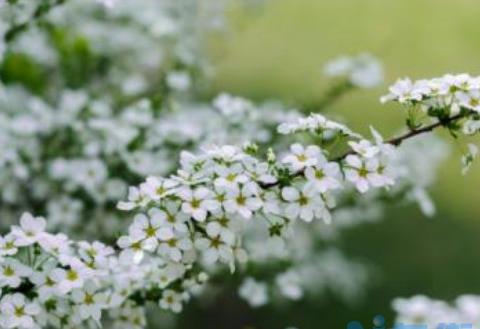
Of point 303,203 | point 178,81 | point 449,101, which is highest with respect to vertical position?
point 178,81

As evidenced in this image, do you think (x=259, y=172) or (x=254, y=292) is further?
(x=254, y=292)

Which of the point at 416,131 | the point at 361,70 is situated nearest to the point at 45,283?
the point at 416,131

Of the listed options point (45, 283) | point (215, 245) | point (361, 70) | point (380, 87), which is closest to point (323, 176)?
point (215, 245)

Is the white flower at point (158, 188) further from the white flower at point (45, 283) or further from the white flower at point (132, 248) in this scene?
the white flower at point (45, 283)

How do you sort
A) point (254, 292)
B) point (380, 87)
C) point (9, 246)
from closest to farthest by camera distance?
point (9, 246), point (254, 292), point (380, 87)

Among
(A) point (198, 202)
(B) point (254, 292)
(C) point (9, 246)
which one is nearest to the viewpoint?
(A) point (198, 202)

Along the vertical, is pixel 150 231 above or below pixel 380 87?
below

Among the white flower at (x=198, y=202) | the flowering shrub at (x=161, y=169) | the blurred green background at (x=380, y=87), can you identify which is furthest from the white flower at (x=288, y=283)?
the blurred green background at (x=380, y=87)

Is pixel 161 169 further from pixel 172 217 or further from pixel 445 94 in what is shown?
pixel 445 94
